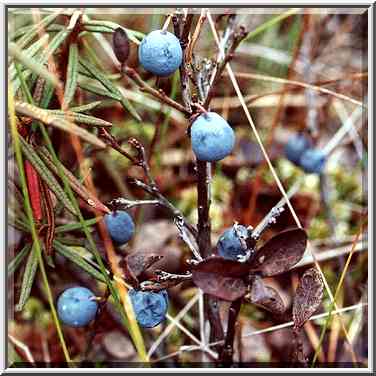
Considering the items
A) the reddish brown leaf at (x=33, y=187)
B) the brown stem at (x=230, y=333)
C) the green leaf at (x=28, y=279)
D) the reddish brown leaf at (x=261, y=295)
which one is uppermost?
the reddish brown leaf at (x=33, y=187)

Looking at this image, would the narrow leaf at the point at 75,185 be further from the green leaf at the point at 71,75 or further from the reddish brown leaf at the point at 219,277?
the reddish brown leaf at the point at 219,277

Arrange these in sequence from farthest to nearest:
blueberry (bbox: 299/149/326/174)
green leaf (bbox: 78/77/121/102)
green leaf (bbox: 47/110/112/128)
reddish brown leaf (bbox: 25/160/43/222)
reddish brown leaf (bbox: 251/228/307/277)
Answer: blueberry (bbox: 299/149/326/174), green leaf (bbox: 78/77/121/102), reddish brown leaf (bbox: 25/160/43/222), green leaf (bbox: 47/110/112/128), reddish brown leaf (bbox: 251/228/307/277)

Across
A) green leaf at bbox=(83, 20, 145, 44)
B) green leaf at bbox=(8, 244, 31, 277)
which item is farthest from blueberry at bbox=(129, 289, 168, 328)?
green leaf at bbox=(83, 20, 145, 44)

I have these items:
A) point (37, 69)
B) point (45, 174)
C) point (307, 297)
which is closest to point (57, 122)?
point (37, 69)

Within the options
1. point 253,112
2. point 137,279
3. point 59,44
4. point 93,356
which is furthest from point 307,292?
point 253,112

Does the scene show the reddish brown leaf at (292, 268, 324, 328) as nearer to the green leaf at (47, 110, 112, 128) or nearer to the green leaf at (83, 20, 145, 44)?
the green leaf at (47, 110, 112, 128)

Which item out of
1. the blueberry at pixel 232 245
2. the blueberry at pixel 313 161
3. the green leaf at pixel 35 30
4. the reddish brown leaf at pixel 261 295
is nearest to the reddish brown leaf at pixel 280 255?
the reddish brown leaf at pixel 261 295

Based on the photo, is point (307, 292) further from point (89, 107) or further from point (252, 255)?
point (89, 107)
